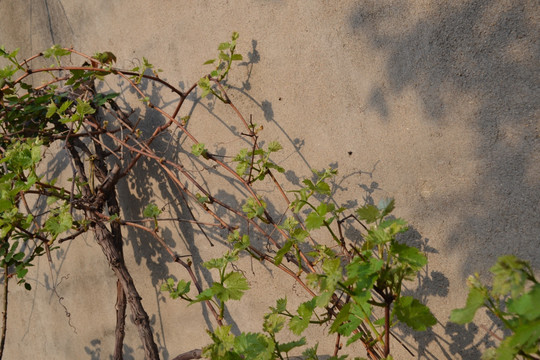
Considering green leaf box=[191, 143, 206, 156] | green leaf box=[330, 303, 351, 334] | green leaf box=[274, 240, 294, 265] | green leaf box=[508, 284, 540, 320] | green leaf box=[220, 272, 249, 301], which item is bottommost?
green leaf box=[508, 284, 540, 320]

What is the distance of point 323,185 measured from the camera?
5.34 feet

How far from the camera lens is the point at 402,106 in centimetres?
163

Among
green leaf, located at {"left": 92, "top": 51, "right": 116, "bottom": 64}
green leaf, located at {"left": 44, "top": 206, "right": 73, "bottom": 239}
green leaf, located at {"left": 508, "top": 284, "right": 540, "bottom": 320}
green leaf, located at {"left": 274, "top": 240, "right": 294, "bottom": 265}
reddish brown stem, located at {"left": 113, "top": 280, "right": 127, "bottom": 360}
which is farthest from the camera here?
reddish brown stem, located at {"left": 113, "top": 280, "right": 127, "bottom": 360}

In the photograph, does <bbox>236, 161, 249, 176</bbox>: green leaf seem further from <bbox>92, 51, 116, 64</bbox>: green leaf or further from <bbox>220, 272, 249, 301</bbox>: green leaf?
<bbox>92, 51, 116, 64</bbox>: green leaf

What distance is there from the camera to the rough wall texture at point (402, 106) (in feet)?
4.77

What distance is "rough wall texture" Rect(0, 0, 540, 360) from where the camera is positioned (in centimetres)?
145

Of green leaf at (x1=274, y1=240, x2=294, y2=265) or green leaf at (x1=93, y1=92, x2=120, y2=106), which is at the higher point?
green leaf at (x1=93, y1=92, x2=120, y2=106)

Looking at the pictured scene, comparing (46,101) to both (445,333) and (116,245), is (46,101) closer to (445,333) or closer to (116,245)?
(116,245)

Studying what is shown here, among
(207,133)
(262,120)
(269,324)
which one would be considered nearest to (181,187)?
(207,133)

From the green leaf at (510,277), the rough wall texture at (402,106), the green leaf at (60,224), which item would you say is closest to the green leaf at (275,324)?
the rough wall texture at (402,106)

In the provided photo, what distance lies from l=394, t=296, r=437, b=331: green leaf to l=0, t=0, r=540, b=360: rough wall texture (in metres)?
0.26

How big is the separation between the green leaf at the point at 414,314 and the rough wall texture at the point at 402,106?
0.84 ft

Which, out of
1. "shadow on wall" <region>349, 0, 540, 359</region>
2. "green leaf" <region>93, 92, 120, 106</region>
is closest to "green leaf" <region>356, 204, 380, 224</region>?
"shadow on wall" <region>349, 0, 540, 359</region>

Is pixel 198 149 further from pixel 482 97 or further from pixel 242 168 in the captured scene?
pixel 482 97
